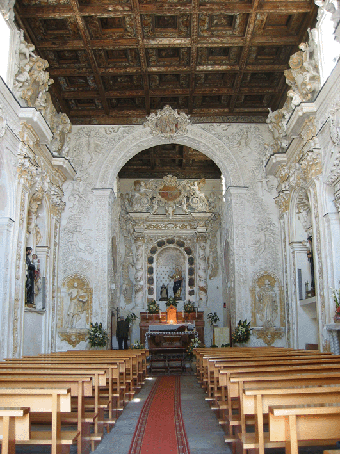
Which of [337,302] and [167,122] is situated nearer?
[337,302]

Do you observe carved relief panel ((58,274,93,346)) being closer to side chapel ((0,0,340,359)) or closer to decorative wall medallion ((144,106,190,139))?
side chapel ((0,0,340,359))

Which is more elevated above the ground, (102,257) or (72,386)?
(102,257)

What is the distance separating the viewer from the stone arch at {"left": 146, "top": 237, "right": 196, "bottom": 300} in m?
24.0

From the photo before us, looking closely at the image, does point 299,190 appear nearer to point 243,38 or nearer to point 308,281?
point 308,281

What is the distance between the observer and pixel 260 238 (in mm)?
17219

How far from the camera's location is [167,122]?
18.0 metres

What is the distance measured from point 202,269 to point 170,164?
217 inches

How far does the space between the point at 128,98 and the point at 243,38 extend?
17.4 feet

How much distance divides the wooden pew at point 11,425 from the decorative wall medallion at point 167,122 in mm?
15447

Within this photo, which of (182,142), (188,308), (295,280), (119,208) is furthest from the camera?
(119,208)

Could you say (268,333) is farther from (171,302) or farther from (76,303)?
(171,302)

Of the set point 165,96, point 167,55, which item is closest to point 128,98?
point 165,96

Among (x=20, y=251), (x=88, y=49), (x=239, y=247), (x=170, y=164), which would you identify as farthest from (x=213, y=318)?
(x=88, y=49)

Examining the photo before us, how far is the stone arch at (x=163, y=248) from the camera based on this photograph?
24.0m
